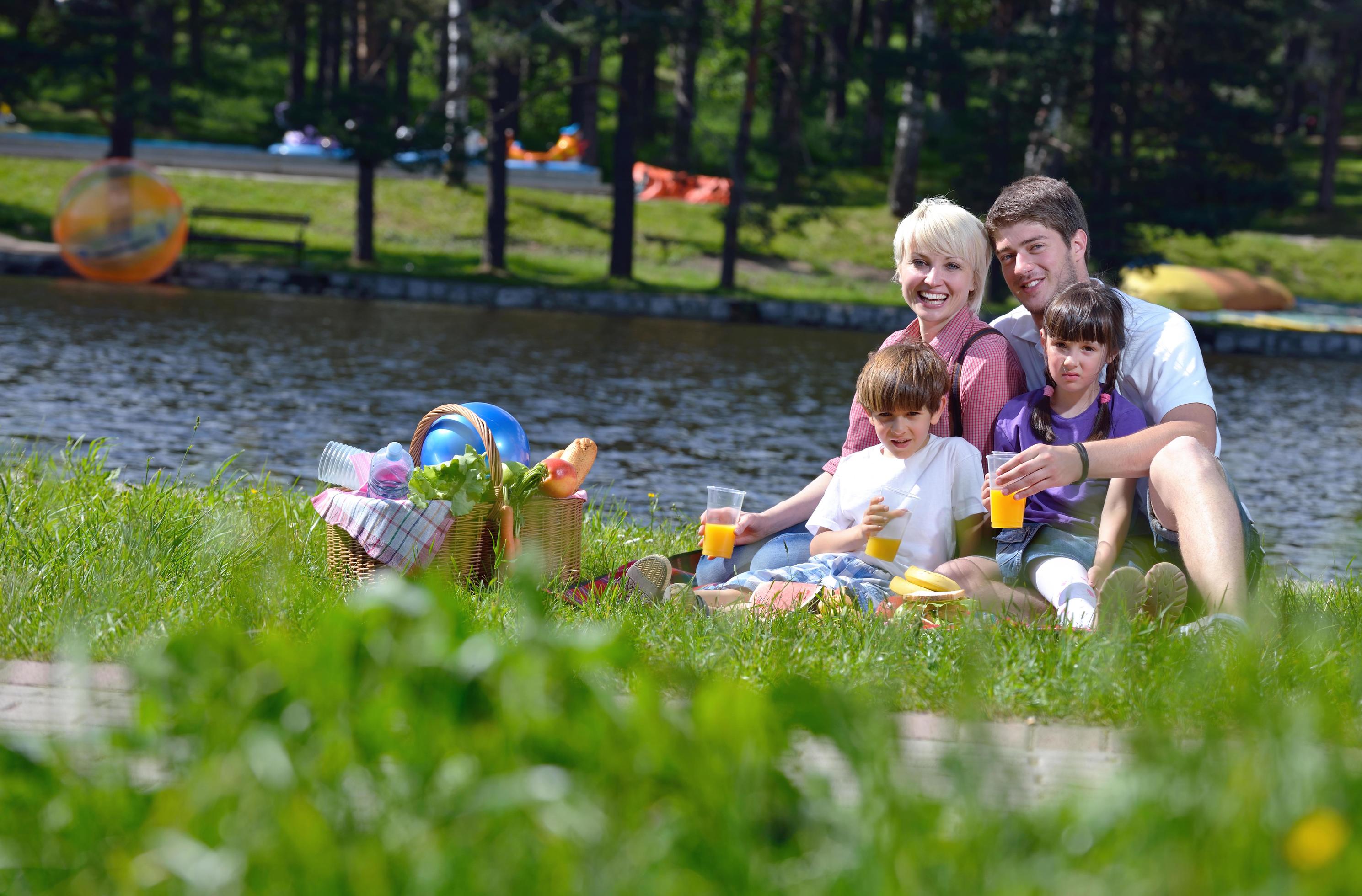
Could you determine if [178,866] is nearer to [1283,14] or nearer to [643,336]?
[643,336]

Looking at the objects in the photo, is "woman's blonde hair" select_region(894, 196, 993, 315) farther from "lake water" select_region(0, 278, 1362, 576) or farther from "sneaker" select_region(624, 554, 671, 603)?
"lake water" select_region(0, 278, 1362, 576)

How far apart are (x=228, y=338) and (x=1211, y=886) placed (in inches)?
605

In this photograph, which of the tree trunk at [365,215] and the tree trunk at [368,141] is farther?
the tree trunk at [365,215]

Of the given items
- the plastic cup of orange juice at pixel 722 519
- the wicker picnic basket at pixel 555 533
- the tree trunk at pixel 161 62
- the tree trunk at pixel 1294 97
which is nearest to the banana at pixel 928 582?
the plastic cup of orange juice at pixel 722 519

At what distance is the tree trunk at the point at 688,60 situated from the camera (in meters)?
23.4

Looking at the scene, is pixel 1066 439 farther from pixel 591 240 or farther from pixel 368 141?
pixel 591 240

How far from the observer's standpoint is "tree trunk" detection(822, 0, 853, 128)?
2421 centimetres

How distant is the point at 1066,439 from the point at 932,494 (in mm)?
459

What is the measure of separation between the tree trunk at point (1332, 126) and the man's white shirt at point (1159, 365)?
1409 inches

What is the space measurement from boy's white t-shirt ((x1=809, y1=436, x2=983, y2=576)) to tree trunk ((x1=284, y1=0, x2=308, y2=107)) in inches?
1277

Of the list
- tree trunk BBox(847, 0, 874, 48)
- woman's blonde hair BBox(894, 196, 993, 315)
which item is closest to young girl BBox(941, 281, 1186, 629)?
woman's blonde hair BBox(894, 196, 993, 315)

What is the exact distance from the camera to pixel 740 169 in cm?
2459

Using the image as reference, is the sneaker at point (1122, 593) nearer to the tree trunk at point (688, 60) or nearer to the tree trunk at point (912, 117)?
the tree trunk at point (688, 60)

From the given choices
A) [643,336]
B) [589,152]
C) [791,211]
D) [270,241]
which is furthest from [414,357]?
[589,152]
